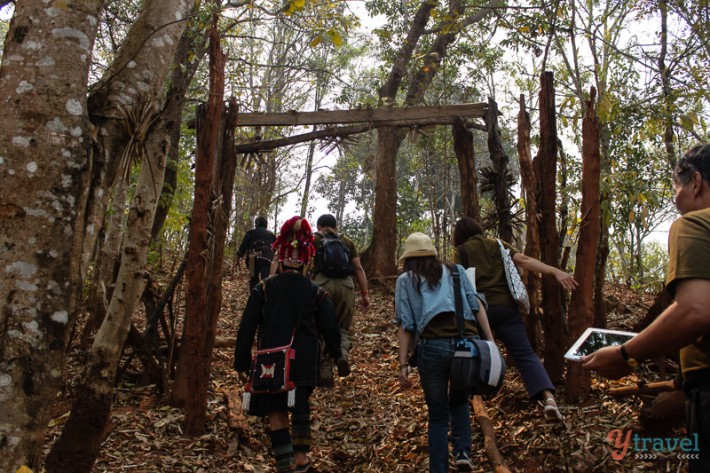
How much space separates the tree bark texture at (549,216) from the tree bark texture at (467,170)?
5.71ft

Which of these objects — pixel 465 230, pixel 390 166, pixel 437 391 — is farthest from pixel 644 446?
pixel 390 166

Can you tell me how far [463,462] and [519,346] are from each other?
125 cm

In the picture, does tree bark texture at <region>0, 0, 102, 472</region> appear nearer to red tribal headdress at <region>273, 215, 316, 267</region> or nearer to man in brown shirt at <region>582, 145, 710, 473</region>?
red tribal headdress at <region>273, 215, 316, 267</region>

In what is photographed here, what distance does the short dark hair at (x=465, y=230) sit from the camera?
5.36 m

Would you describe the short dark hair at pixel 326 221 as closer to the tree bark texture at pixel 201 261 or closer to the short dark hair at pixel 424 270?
the tree bark texture at pixel 201 261

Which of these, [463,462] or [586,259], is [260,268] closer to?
[586,259]

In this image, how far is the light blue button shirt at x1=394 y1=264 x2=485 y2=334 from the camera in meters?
4.16

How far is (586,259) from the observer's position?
5.13 m

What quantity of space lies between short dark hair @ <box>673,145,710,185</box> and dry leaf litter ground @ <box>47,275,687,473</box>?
8.45ft

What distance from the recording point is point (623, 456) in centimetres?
402

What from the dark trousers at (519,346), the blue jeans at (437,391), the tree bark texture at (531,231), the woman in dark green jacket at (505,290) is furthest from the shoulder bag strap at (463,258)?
the blue jeans at (437,391)

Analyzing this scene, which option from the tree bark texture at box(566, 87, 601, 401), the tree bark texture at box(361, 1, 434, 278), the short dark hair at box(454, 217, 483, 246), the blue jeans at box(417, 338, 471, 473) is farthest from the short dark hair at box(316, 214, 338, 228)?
the tree bark texture at box(361, 1, 434, 278)

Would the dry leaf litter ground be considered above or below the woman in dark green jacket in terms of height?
below

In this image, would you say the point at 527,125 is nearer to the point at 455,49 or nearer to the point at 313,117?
the point at 313,117
